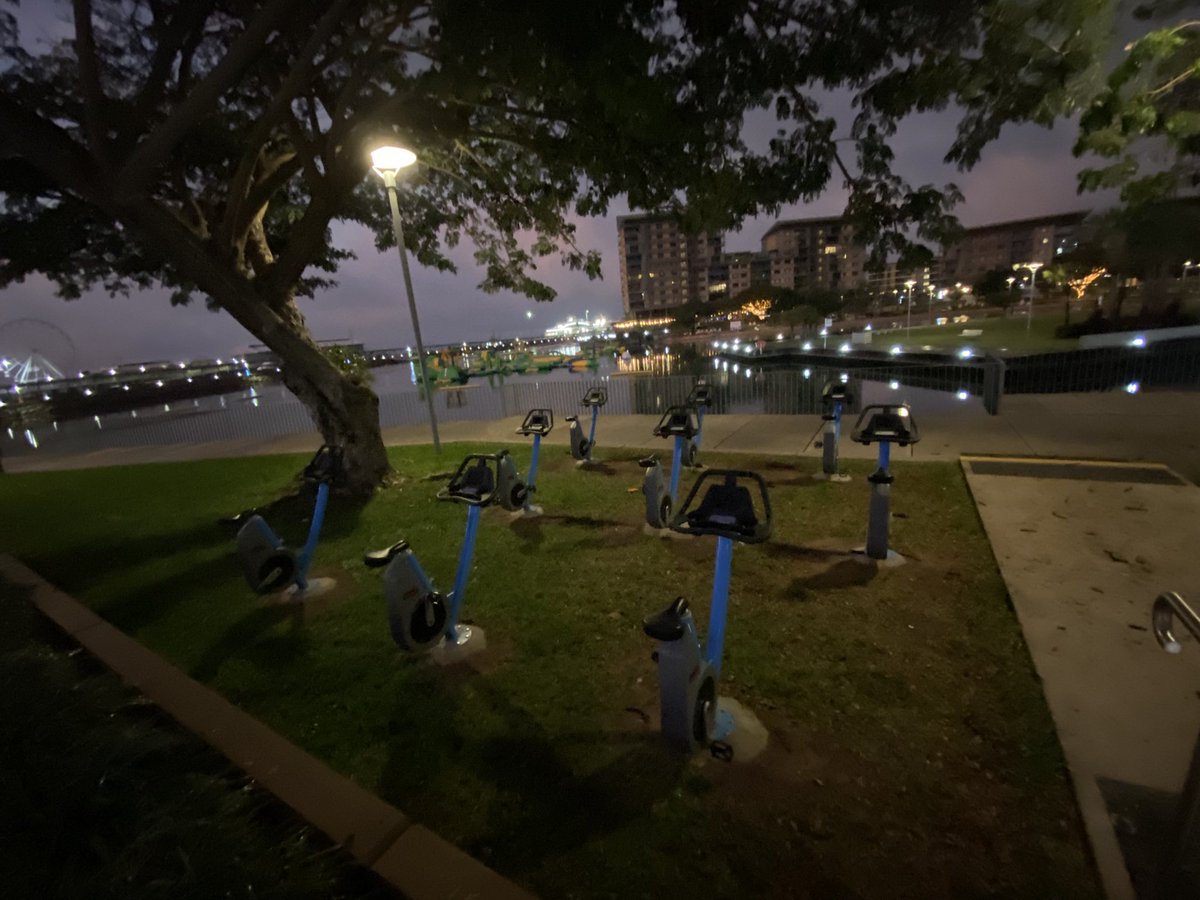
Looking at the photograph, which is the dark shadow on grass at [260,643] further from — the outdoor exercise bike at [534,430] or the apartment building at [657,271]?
the apartment building at [657,271]

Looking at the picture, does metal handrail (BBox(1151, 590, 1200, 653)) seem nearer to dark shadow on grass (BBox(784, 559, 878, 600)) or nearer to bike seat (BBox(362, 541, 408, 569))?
dark shadow on grass (BBox(784, 559, 878, 600))

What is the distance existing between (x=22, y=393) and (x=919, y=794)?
61127 mm

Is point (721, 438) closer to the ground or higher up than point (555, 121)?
closer to the ground

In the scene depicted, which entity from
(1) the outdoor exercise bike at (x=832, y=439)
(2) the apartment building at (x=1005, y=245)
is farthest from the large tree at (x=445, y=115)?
(2) the apartment building at (x=1005, y=245)

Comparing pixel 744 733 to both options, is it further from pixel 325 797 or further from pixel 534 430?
pixel 534 430

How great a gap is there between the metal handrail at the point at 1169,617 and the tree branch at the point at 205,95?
5747 mm

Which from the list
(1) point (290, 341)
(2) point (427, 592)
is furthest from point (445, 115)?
(2) point (427, 592)

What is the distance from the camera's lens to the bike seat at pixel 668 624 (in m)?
2.34

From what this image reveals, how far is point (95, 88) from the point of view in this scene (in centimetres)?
467

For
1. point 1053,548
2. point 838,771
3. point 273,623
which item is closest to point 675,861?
point 838,771

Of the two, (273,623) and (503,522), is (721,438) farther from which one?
(273,623)

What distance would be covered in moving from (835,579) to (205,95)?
634 cm

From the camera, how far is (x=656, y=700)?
3166mm

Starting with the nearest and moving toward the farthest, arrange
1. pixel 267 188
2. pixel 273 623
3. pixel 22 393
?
1. pixel 273 623
2. pixel 267 188
3. pixel 22 393
